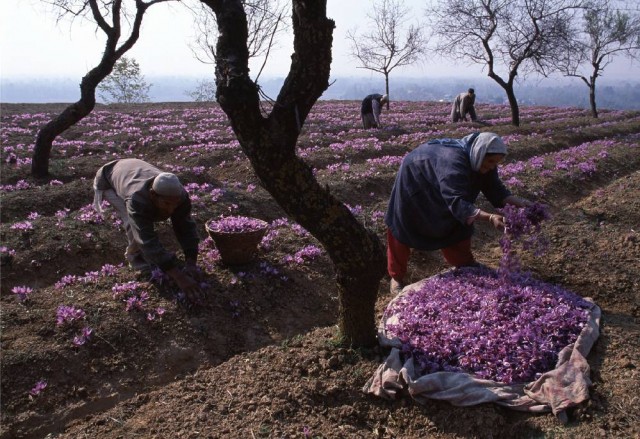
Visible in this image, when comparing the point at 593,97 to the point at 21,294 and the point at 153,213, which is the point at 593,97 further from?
the point at 21,294

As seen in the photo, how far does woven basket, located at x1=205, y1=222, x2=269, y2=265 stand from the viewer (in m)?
6.14

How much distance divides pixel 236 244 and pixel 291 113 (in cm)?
306

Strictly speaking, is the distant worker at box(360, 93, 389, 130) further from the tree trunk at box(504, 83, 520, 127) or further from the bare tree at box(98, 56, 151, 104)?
the bare tree at box(98, 56, 151, 104)

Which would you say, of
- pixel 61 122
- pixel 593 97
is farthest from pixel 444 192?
pixel 593 97

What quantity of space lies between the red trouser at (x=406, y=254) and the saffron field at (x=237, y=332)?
54 centimetres

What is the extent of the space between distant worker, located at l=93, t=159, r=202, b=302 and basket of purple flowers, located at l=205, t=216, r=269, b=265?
0.43 meters

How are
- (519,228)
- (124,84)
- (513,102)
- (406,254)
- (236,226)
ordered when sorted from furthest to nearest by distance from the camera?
(124,84), (513,102), (236,226), (406,254), (519,228)

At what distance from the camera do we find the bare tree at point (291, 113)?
3377 millimetres

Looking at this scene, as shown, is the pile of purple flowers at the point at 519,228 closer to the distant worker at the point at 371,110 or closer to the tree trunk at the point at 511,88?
the distant worker at the point at 371,110

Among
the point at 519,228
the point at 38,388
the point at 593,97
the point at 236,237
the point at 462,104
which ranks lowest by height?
the point at 38,388

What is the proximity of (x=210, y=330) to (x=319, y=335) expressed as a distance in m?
1.36

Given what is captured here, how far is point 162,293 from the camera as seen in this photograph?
18.9 ft

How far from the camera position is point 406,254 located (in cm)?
599

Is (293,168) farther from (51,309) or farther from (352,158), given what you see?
(352,158)
